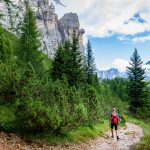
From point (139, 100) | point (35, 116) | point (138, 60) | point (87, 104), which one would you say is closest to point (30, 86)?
point (35, 116)

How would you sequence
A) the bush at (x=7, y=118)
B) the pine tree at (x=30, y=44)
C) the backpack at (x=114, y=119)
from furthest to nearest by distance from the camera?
the pine tree at (x=30, y=44) → the backpack at (x=114, y=119) → the bush at (x=7, y=118)

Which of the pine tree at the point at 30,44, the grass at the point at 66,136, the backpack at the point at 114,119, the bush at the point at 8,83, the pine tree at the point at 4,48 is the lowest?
the grass at the point at 66,136

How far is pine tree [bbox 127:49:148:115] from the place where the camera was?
7069cm

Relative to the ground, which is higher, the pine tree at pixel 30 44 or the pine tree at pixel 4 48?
the pine tree at pixel 30 44

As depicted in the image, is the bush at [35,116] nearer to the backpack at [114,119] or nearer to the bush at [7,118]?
the bush at [7,118]

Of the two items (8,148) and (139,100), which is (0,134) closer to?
(8,148)

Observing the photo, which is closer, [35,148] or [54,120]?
[35,148]

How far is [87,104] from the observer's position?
2897 centimetres

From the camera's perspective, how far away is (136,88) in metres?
72.2

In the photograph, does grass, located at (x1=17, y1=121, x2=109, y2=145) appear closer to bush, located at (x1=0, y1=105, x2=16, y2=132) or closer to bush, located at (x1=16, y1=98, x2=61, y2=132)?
bush, located at (x1=16, y1=98, x2=61, y2=132)

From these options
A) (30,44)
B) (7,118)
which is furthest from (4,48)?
(30,44)

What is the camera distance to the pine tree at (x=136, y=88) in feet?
232

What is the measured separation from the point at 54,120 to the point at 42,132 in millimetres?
1287

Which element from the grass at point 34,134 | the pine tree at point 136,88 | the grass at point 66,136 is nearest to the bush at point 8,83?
the grass at point 34,134
